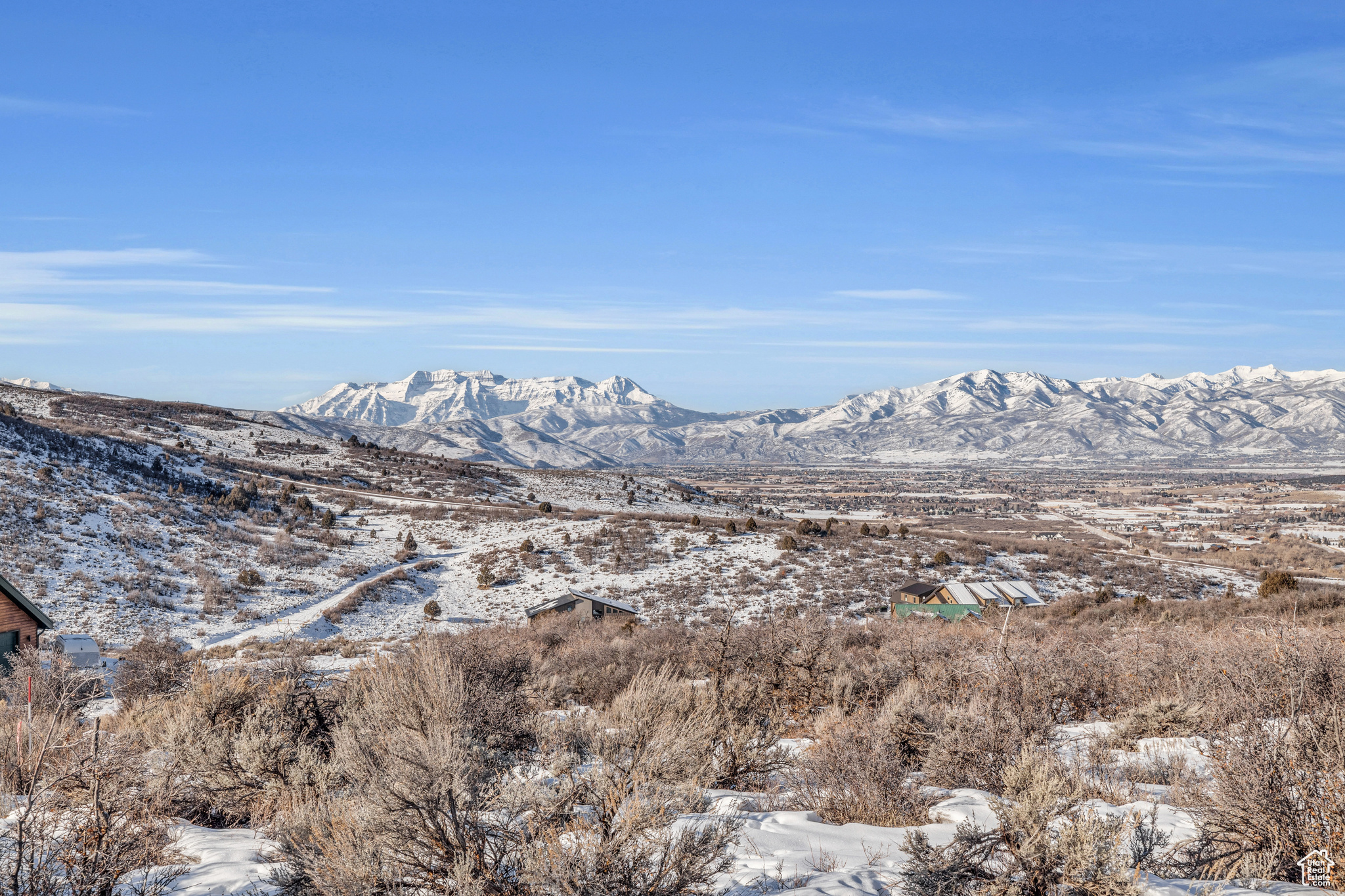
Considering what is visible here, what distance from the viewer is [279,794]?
639 centimetres

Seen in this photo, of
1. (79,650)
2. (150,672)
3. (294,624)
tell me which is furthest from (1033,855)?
(294,624)

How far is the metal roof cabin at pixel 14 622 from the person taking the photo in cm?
1703

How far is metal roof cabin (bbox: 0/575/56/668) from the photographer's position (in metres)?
17.0

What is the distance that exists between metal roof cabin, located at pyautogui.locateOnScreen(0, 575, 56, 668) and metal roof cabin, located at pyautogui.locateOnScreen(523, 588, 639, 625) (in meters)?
13.0

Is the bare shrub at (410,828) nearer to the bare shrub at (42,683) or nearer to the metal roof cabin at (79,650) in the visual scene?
the bare shrub at (42,683)

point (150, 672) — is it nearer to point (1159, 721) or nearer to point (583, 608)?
point (583, 608)

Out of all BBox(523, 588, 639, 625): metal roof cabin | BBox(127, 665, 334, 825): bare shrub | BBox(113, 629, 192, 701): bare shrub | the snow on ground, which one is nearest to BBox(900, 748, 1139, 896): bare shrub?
the snow on ground

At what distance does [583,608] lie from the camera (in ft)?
89.4

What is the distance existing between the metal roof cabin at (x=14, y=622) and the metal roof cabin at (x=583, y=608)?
13044 millimetres

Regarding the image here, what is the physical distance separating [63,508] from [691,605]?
26.3 meters

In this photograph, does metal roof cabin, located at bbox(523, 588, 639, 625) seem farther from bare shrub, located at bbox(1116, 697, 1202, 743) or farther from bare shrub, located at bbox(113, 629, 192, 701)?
bare shrub, located at bbox(1116, 697, 1202, 743)

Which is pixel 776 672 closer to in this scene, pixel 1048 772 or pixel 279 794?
pixel 1048 772

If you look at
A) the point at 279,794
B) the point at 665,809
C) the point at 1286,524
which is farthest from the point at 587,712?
the point at 1286,524

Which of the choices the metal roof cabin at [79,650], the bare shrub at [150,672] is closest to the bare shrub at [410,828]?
the bare shrub at [150,672]
